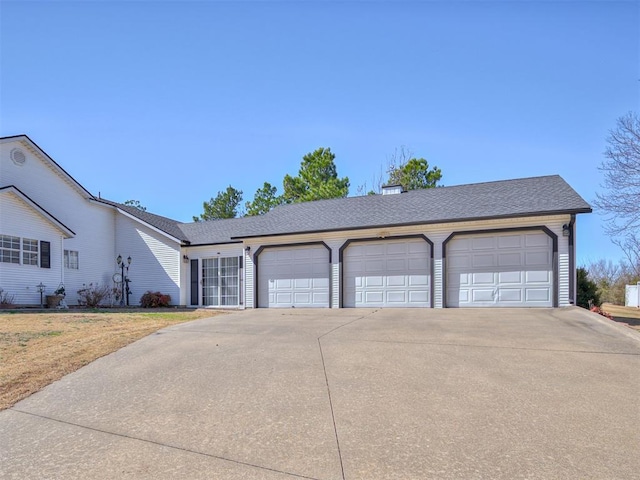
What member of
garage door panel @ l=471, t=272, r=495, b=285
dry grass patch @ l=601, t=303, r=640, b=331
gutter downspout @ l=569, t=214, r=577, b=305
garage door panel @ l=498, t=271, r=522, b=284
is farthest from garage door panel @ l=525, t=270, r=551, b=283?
dry grass patch @ l=601, t=303, r=640, b=331

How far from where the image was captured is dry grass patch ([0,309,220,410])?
209 inches

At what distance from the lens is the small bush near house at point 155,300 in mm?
17938

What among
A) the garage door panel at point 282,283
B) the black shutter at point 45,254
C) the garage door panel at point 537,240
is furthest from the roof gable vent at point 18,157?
the garage door panel at point 537,240

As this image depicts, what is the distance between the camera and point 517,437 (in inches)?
130

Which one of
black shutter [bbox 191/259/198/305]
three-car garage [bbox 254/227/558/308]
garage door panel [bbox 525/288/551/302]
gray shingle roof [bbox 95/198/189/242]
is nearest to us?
garage door panel [bbox 525/288/551/302]

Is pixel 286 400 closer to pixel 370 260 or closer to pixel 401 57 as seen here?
pixel 370 260

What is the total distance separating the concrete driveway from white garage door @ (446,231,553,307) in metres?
4.99

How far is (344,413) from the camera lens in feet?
12.7

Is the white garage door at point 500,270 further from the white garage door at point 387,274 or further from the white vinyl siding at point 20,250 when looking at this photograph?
the white vinyl siding at point 20,250

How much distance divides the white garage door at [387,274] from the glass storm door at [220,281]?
19.4 feet

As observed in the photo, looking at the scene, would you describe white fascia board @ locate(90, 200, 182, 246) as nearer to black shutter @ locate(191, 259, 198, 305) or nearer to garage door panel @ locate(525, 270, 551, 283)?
black shutter @ locate(191, 259, 198, 305)

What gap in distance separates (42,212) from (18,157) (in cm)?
275

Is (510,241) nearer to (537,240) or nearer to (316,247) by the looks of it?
(537,240)

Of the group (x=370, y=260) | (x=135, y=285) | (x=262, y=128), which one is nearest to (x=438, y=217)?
(x=370, y=260)
